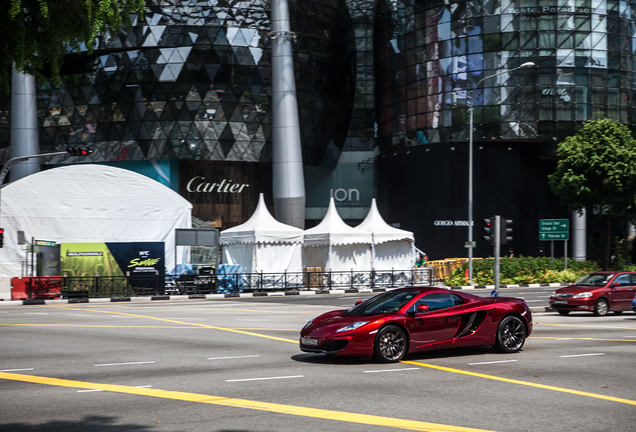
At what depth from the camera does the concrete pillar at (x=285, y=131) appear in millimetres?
55344

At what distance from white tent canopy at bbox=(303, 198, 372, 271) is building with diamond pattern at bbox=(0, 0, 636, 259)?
1862 centimetres

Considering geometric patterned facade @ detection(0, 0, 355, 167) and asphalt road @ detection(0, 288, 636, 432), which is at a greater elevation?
geometric patterned facade @ detection(0, 0, 355, 167)

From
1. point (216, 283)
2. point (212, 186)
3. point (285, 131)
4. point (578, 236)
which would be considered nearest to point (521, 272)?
point (578, 236)

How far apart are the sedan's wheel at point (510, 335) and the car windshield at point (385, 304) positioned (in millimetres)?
1739

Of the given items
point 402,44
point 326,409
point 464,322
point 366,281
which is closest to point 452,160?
point 402,44

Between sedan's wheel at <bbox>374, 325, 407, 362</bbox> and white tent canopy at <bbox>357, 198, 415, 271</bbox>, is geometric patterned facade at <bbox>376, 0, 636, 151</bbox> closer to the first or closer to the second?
white tent canopy at <bbox>357, 198, 415, 271</bbox>

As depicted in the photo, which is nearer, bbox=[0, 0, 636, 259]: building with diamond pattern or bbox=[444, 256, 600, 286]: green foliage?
bbox=[444, 256, 600, 286]: green foliage

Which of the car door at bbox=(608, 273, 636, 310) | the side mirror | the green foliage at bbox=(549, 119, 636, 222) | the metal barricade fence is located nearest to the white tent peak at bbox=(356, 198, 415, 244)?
the metal barricade fence

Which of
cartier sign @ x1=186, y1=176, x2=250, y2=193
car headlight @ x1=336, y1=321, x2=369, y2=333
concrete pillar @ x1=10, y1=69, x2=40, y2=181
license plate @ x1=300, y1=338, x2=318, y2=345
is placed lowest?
license plate @ x1=300, y1=338, x2=318, y2=345

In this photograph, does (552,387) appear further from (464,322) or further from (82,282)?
(82,282)

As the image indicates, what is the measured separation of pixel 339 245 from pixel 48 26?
29923 millimetres

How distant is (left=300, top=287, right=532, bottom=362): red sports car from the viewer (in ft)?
37.7

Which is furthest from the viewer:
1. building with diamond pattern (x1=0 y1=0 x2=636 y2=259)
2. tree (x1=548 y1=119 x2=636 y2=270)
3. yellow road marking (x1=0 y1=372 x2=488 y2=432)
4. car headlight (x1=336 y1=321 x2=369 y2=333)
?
building with diamond pattern (x1=0 y1=0 x2=636 y2=259)

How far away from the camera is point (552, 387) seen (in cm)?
934
